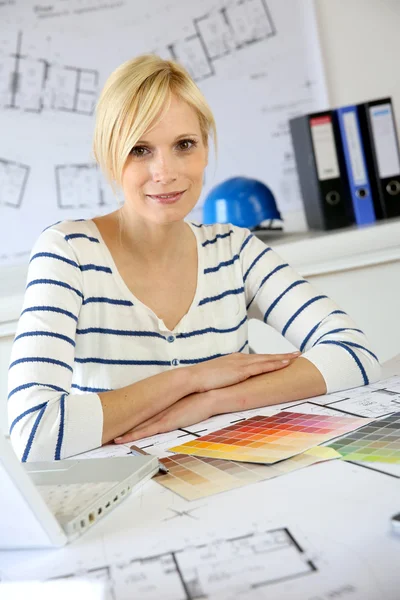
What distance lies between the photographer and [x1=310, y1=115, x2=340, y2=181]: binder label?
2385 mm

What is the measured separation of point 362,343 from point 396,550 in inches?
33.3

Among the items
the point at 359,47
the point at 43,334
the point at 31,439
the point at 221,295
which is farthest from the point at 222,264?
the point at 359,47

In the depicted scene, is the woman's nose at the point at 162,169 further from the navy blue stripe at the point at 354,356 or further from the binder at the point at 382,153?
the binder at the point at 382,153

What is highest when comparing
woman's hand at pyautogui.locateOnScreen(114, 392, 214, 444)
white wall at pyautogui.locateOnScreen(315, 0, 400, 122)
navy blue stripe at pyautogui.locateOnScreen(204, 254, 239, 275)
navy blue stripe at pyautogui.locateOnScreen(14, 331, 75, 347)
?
white wall at pyautogui.locateOnScreen(315, 0, 400, 122)

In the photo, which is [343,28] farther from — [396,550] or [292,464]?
[396,550]

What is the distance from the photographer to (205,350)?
1.58 m

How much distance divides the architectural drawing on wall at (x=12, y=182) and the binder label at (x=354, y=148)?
1.04m

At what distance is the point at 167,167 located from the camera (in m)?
1.50

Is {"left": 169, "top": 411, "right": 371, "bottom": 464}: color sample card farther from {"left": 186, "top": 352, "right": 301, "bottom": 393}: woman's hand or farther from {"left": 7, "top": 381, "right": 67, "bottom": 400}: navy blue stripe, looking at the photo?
{"left": 7, "top": 381, "right": 67, "bottom": 400}: navy blue stripe

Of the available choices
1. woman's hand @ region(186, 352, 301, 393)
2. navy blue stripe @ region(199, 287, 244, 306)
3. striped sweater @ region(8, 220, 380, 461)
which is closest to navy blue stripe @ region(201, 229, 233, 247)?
striped sweater @ region(8, 220, 380, 461)

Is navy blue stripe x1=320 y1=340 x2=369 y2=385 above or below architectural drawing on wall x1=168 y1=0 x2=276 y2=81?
below

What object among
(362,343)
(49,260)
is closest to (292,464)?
(362,343)

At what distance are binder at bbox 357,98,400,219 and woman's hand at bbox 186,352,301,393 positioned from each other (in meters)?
1.19

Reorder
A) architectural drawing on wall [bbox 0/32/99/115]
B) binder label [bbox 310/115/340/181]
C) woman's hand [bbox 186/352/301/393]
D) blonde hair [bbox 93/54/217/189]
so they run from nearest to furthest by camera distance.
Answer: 1. woman's hand [bbox 186/352/301/393]
2. blonde hair [bbox 93/54/217/189]
3. binder label [bbox 310/115/340/181]
4. architectural drawing on wall [bbox 0/32/99/115]
